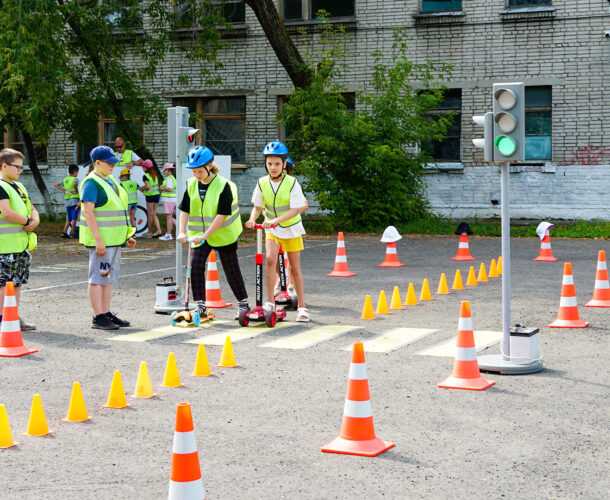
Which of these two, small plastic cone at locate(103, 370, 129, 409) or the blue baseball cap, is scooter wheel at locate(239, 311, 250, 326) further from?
small plastic cone at locate(103, 370, 129, 409)

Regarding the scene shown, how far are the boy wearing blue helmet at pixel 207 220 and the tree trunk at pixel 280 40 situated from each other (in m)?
14.2

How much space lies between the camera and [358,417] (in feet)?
17.9

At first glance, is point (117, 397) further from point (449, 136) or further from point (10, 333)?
point (449, 136)

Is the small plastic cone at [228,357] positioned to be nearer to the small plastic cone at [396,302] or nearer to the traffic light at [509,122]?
the traffic light at [509,122]

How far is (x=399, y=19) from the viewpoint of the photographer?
87.4 feet

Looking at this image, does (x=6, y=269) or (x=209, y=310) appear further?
(x=209, y=310)

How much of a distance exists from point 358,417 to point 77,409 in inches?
76.7

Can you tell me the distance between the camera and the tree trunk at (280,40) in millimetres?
23734

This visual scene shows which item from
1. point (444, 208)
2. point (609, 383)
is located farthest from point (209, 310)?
point (444, 208)

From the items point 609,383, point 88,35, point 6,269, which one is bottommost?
point 609,383

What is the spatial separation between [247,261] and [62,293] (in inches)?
180

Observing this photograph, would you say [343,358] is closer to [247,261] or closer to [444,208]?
[247,261]

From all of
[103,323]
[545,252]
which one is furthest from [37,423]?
[545,252]

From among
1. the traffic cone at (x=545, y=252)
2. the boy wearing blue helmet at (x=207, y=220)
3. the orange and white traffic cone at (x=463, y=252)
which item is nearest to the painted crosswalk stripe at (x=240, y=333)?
the boy wearing blue helmet at (x=207, y=220)
